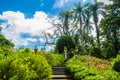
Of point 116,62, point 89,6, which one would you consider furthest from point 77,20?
point 116,62

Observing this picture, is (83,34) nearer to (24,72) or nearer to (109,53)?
(109,53)

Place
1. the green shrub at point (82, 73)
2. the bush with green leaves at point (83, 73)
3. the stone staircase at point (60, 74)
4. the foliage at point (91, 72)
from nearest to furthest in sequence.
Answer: the foliage at point (91, 72) < the bush with green leaves at point (83, 73) < the green shrub at point (82, 73) < the stone staircase at point (60, 74)

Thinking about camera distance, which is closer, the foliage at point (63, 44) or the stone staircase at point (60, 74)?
the stone staircase at point (60, 74)

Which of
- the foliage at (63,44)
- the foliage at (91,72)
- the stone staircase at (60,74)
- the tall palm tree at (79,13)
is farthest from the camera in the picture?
the tall palm tree at (79,13)

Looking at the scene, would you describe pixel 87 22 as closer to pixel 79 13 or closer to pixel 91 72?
pixel 79 13

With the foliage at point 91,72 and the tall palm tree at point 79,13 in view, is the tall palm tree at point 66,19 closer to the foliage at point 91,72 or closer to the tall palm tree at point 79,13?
the tall palm tree at point 79,13

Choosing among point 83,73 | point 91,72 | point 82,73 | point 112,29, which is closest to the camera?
point 91,72

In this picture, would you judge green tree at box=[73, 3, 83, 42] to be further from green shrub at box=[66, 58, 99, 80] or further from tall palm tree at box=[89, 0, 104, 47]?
green shrub at box=[66, 58, 99, 80]

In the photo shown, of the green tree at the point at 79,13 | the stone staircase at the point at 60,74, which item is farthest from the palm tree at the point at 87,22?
the stone staircase at the point at 60,74

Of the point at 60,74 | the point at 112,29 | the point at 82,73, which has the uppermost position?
the point at 112,29

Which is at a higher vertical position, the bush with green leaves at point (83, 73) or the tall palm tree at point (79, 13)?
the tall palm tree at point (79, 13)

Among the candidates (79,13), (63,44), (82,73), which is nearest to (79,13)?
(79,13)

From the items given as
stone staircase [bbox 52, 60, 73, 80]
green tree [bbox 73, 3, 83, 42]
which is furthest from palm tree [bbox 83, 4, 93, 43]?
stone staircase [bbox 52, 60, 73, 80]

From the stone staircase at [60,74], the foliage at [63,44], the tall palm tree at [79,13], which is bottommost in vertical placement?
the stone staircase at [60,74]
